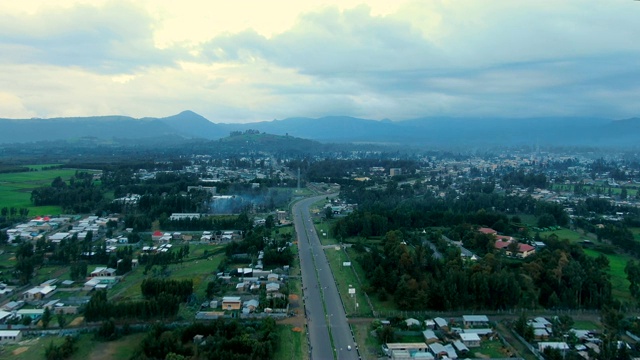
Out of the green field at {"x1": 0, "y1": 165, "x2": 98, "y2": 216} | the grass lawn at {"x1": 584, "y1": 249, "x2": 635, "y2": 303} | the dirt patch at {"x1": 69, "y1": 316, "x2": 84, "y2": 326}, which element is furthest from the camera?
the green field at {"x1": 0, "y1": 165, "x2": 98, "y2": 216}

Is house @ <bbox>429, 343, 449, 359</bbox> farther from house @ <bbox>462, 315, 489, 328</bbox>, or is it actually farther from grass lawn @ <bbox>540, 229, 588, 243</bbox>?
grass lawn @ <bbox>540, 229, 588, 243</bbox>

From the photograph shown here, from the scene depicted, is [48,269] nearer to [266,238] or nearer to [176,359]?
[266,238]

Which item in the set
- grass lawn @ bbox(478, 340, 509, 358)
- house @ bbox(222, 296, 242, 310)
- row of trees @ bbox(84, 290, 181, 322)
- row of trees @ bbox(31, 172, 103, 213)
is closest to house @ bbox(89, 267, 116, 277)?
row of trees @ bbox(84, 290, 181, 322)

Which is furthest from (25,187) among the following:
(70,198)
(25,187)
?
(70,198)

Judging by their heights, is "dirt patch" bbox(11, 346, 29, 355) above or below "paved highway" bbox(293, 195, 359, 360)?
below

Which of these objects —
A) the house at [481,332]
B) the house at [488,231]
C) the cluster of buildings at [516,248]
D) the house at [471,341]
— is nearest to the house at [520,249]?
the cluster of buildings at [516,248]

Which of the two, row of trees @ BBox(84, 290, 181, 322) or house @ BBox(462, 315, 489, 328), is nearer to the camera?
row of trees @ BBox(84, 290, 181, 322)

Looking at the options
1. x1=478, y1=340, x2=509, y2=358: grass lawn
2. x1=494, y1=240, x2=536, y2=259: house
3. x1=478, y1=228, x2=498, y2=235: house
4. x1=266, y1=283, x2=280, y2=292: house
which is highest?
x1=478, y1=228, x2=498, y2=235: house
